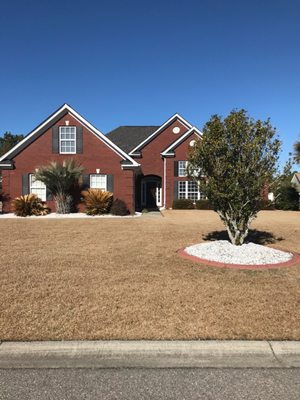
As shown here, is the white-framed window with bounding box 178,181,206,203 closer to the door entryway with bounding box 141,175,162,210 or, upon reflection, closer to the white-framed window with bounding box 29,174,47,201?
the door entryway with bounding box 141,175,162,210

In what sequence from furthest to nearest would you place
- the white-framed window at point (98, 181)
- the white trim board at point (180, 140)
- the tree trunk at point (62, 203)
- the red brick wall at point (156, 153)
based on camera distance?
the red brick wall at point (156, 153) < the white trim board at point (180, 140) < the white-framed window at point (98, 181) < the tree trunk at point (62, 203)

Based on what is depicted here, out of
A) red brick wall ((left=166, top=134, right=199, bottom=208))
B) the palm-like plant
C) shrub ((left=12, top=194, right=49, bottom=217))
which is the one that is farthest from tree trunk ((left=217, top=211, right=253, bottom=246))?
red brick wall ((left=166, top=134, right=199, bottom=208))

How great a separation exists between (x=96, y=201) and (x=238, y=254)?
13.6m

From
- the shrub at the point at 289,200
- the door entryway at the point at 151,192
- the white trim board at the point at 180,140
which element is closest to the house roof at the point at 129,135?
the door entryway at the point at 151,192

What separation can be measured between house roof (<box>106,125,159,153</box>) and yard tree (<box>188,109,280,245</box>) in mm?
23063

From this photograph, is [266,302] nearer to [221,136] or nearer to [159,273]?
[159,273]

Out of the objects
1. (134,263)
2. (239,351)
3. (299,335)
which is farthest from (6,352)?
(134,263)

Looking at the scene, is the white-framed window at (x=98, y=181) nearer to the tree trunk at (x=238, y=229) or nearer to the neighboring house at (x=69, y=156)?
the neighboring house at (x=69, y=156)

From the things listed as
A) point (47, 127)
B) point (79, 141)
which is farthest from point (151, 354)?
point (47, 127)

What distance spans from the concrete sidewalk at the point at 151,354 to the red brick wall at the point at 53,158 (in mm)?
17797

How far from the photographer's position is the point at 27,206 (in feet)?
65.7

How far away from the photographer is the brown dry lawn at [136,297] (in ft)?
13.9

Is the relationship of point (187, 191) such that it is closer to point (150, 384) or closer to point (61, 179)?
point (61, 179)

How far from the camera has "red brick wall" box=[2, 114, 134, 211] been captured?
21.6 m
